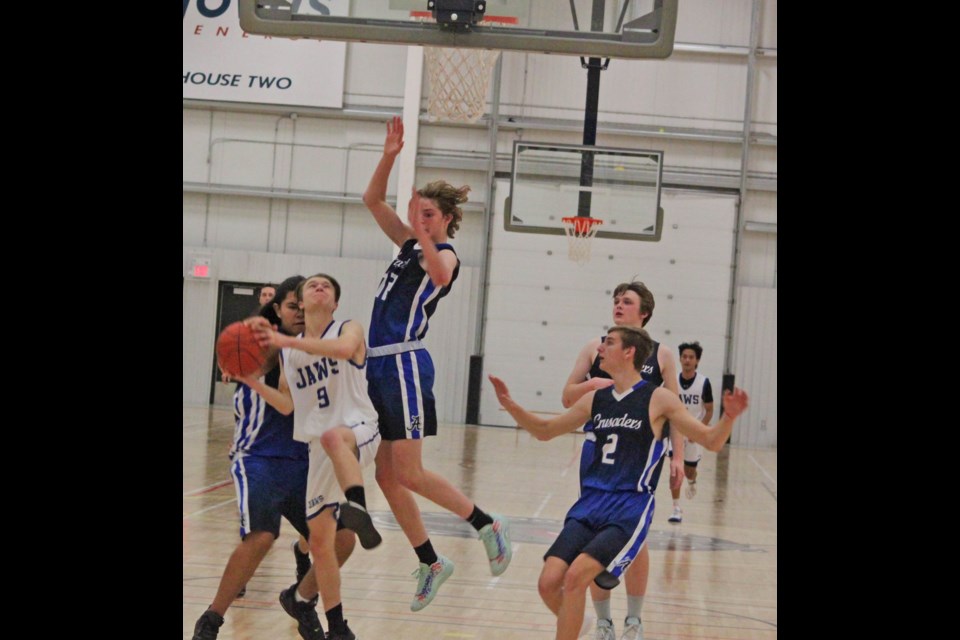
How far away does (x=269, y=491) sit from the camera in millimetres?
5539

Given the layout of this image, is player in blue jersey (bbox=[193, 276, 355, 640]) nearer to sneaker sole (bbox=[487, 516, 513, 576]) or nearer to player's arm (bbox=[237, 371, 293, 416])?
player's arm (bbox=[237, 371, 293, 416])

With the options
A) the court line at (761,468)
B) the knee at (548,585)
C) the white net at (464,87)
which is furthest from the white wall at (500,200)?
the knee at (548,585)

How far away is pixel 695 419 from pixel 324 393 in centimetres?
174

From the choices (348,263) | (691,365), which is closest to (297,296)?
(691,365)

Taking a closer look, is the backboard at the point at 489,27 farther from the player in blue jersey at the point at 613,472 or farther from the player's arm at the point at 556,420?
the player's arm at the point at 556,420

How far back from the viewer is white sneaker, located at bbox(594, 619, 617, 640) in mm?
6094

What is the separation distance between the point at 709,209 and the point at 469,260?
441 cm

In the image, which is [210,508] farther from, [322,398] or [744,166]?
[744,166]

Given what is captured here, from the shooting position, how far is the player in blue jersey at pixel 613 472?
533 centimetres

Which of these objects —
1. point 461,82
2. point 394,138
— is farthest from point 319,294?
point 461,82

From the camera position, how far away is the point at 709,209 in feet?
67.9

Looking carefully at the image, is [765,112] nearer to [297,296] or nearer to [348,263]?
[348,263]
